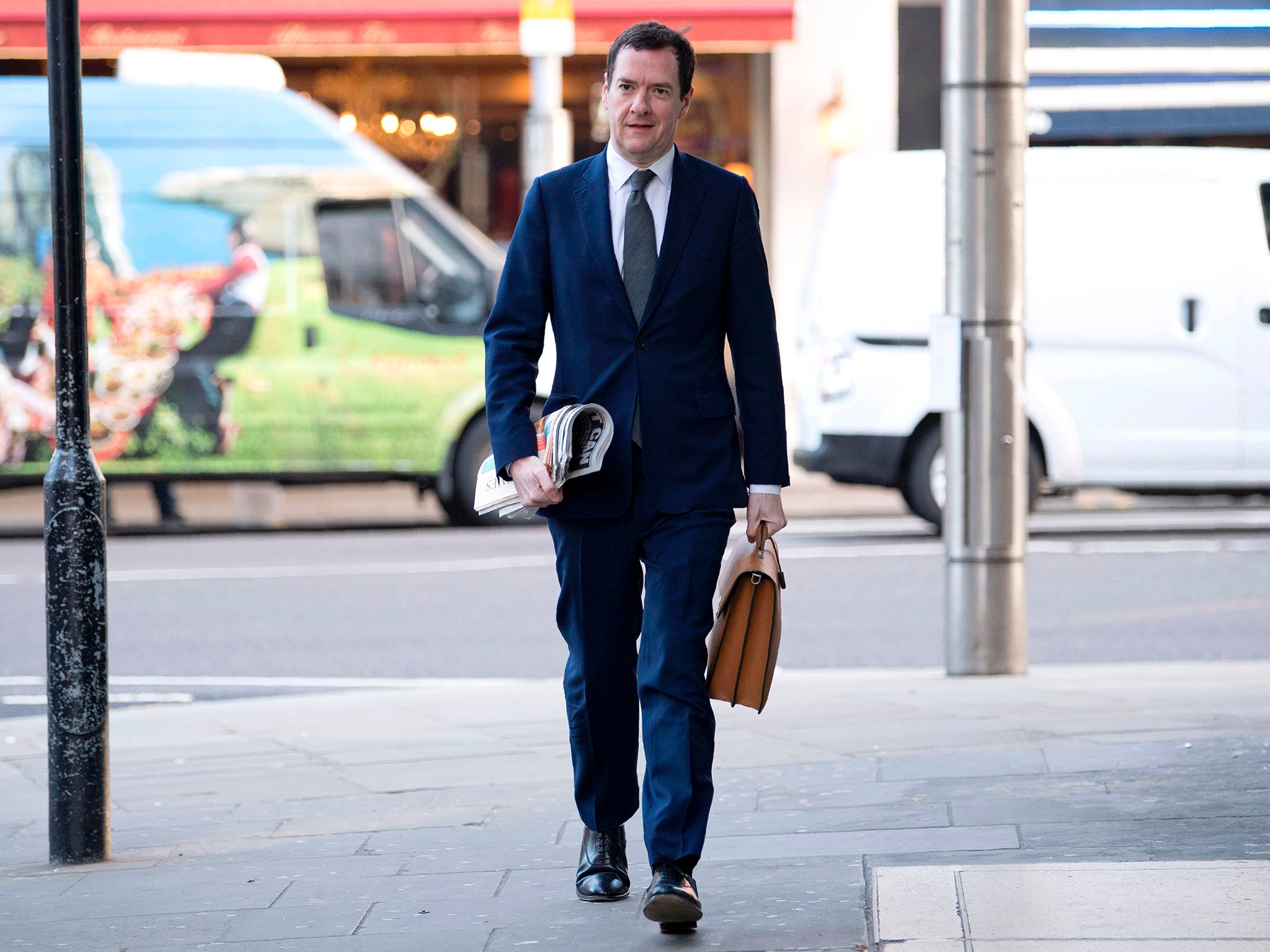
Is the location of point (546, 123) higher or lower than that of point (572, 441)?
higher

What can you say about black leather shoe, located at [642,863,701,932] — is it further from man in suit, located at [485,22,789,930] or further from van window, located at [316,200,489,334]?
van window, located at [316,200,489,334]

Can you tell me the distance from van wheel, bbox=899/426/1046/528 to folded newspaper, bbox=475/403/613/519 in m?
8.33

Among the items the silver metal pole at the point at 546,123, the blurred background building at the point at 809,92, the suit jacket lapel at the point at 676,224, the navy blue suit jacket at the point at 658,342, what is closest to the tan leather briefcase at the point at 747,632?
the navy blue suit jacket at the point at 658,342

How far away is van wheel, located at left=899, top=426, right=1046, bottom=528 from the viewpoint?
468 inches

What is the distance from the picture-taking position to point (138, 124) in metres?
13.1

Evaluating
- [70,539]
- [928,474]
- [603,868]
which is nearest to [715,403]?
[603,868]

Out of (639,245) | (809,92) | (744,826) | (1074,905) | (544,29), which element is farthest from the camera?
(809,92)

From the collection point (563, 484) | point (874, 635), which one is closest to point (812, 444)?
Result: point (874, 635)

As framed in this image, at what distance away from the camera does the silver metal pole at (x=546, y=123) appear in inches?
554

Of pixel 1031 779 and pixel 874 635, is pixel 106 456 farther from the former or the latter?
pixel 1031 779

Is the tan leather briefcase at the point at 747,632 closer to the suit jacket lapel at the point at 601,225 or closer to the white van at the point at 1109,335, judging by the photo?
the suit jacket lapel at the point at 601,225

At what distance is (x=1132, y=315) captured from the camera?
39.0 ft

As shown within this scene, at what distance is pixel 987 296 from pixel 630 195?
3.13 m

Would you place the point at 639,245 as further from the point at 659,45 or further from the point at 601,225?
the point at 659,45
